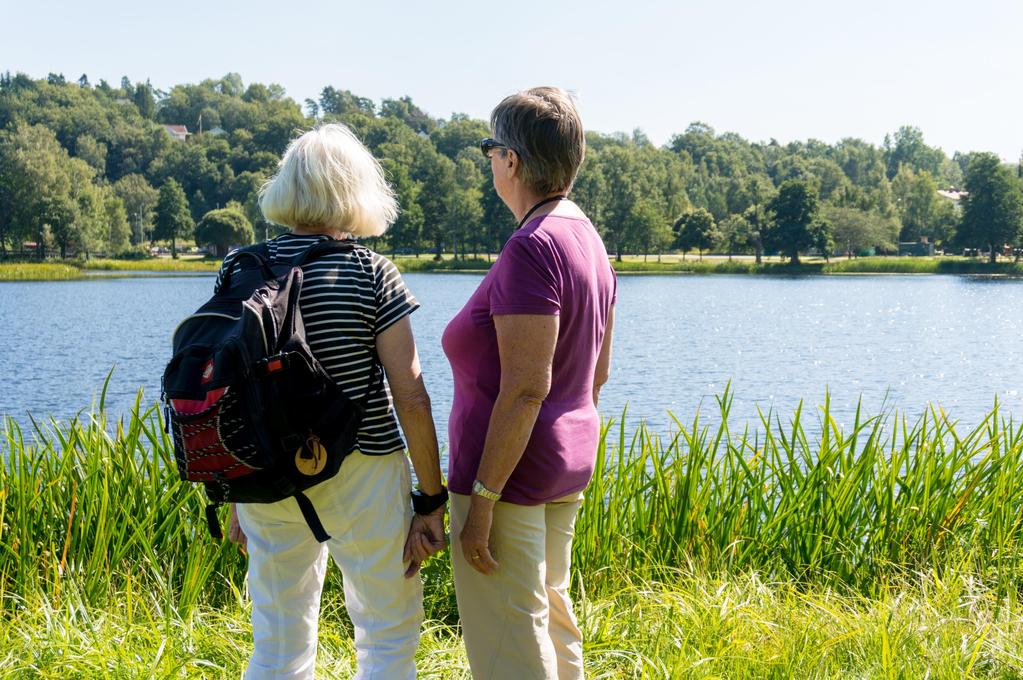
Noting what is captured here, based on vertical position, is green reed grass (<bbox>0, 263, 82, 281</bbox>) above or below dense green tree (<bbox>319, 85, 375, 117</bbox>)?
below

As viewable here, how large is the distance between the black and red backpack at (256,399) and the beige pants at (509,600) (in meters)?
0.34

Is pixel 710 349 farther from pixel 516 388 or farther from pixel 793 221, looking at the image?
pixel 793 221

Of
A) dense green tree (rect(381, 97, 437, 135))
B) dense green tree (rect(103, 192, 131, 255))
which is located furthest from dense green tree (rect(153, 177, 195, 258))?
dense green tree (rect(381, 97, 437, 135))

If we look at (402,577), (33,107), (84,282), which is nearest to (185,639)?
(402,577)

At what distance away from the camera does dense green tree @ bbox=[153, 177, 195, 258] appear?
2869 inches

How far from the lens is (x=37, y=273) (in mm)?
50125

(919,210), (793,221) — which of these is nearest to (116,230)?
(793,221)

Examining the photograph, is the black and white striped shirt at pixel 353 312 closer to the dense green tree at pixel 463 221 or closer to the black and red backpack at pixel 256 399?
the black and red backpack at pixel 256 399

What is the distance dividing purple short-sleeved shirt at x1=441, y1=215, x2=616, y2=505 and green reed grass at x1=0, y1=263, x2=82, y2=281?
52701mm

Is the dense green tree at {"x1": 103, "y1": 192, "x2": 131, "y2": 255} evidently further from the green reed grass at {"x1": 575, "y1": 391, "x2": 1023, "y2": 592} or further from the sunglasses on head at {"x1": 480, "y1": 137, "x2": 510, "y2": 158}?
the sunglasses on head at {"x1": 480, "y1": 137, "x2": 510, "y2": 158}

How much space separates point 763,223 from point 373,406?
68513 mm

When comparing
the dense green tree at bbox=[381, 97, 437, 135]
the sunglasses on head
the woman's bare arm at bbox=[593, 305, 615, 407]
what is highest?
the dense green tree at bbox=[381, 97, 437, 135]

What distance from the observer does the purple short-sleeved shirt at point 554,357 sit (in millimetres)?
1759

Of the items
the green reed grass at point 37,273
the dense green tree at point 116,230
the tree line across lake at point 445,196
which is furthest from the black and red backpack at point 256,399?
the dense green tree at point 116,230
